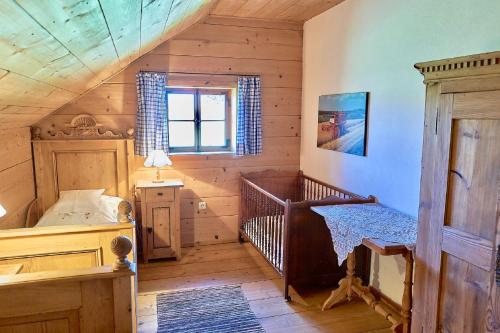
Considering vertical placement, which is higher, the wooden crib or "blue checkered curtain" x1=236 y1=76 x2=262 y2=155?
"blue checkered curtain" x1=236 y1=76 x2=262 y2=155

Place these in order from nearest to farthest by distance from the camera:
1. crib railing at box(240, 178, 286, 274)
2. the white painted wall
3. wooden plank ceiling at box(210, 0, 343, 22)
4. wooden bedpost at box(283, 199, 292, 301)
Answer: the white painted wall, wooden bedpost at box(283, 199, 292, 301), crib railing at box(240, 178, 286, 274), wooden plank ceiling at box(210, 0, 343, 22)

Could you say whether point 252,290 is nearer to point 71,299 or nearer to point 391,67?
point 71,299

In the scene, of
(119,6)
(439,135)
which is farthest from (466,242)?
(119,6)

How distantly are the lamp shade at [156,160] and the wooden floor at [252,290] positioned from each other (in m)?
0.99

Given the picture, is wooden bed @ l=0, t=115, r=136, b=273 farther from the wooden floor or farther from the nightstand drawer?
the wooden floor

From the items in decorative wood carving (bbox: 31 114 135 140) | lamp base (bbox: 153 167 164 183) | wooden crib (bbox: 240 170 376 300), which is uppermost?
decorative wood carving (bbox: 31 114 135 140)

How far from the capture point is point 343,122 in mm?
3359

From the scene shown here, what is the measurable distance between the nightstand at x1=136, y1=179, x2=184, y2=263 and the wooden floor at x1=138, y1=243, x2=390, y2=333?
13 cm

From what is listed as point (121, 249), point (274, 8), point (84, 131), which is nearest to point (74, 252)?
point (121, 249)

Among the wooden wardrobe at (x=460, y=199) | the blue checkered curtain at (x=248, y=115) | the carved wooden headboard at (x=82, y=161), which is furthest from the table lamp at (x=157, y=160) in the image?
the wooden wardrobe at (x=460, y=199)

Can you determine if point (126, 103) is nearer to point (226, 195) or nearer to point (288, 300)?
point (226, 195)

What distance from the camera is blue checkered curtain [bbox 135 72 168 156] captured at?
368 centimetres

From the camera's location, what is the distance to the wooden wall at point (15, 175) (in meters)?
2.54

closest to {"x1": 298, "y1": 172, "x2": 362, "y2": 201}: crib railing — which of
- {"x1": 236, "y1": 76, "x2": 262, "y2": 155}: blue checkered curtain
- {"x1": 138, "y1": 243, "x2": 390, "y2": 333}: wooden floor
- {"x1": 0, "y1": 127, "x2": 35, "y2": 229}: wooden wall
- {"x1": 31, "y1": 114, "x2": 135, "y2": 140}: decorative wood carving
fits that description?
{"x1": 236, "y1": 76, "x2": 262, "y2": 155}: blue checkered curtain
